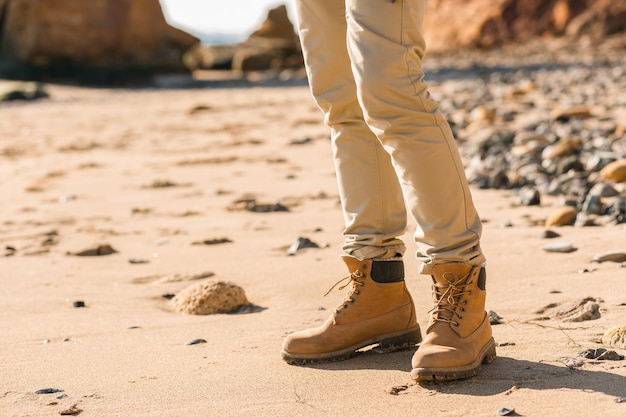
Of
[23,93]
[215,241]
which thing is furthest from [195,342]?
[23,93]

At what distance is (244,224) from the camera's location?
4.63m

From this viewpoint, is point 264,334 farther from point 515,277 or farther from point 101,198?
point 101,198

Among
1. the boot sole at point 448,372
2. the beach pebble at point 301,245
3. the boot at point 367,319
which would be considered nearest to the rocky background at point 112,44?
the beach pebble at point 301,245

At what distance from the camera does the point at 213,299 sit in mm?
3186

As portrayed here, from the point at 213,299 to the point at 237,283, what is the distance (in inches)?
14.9

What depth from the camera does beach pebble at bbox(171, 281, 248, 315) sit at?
125 inches

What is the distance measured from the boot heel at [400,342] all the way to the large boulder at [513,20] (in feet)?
66.0

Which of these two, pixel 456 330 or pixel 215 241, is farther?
pixel 215 241

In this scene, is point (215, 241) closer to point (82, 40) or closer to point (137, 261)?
point (137, 261)

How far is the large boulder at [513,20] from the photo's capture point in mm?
21891

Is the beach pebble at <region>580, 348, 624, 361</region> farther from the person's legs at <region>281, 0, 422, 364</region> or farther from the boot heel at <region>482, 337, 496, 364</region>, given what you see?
the person's legs at <region>281, 0, 422, 364</region>

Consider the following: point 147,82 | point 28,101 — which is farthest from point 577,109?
point 147,82

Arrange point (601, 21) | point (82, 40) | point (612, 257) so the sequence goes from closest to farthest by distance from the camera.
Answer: point (612, 257), point (82, 40), point (601, 21)

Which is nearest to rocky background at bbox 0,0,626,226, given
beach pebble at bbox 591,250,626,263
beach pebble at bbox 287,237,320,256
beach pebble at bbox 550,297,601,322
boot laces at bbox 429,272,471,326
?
beach pebble at bbox 591,250,626,263
